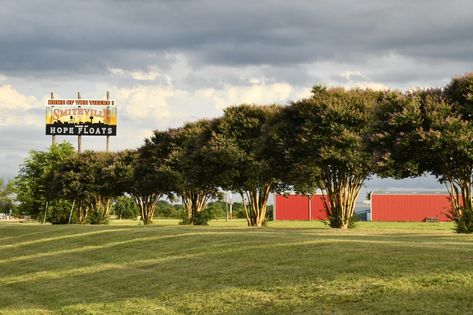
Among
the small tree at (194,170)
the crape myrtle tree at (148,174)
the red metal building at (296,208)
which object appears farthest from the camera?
the red metal building at (296,208)

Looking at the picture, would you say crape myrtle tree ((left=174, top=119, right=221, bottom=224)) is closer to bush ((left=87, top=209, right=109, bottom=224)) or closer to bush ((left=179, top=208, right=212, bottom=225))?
bush ((left=179, top=208, right=212, bottom=225))

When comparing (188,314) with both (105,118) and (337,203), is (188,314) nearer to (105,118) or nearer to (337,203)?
(337,203)

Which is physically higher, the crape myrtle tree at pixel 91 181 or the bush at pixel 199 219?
the crape myrtle tree at pixel 91 181

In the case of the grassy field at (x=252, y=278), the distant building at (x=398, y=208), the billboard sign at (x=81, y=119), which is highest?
the billboard sign at (x=81, y=119)

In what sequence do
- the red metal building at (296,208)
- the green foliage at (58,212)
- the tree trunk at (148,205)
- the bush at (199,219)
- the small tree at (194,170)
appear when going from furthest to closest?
the red metal building at (296,208), the green foliage at (58,212), the tree trunk at (148,205), the bush at (199,219), the small tree at (194,170)

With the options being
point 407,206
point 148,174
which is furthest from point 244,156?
point 407,206

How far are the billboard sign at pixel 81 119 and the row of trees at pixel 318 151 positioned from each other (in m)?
25.4

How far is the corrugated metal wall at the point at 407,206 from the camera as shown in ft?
279

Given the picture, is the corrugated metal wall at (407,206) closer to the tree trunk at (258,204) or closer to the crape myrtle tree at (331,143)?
the tree trunk at (258,204)

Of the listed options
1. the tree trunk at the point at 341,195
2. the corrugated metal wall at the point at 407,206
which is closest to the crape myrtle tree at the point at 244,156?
the tree trunk at the point at 341,195

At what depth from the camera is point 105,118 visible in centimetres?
7962

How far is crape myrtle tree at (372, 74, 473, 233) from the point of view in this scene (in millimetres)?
26469

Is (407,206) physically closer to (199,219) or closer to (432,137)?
(199,219)

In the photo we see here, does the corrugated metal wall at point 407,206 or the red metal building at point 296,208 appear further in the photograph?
the red metal building at point 296,208
